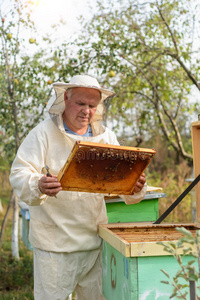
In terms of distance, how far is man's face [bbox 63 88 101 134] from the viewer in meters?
2.38

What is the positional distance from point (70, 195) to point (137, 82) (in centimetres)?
455

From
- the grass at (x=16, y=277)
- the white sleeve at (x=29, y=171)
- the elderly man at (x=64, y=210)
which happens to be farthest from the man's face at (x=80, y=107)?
the grass at (x=16, y=277)

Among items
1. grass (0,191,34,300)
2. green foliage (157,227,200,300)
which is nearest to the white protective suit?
green foliage (157,227,200,300)

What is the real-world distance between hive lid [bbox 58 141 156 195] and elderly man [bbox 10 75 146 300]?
114 millimetres

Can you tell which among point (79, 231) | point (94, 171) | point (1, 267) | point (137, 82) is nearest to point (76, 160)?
point (94, 171)

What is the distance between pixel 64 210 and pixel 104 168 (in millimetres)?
399

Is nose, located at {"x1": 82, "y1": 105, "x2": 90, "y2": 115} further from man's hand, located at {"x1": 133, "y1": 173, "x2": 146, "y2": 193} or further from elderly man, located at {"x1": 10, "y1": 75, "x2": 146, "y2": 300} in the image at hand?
man's hand, located at {"x1": 133, "y1": 173, "x2": 146, "y2": 193}

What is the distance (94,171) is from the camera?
2197 mm

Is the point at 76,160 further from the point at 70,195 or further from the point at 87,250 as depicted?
the point at 87,250

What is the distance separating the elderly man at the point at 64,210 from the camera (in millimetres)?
2299

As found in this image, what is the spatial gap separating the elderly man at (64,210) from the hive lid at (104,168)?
0.11m

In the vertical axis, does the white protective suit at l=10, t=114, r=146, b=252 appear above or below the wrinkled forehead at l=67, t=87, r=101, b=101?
below

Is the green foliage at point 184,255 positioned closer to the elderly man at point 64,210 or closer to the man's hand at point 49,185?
the man's hand at point 49,185

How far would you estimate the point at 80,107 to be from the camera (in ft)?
7.79
